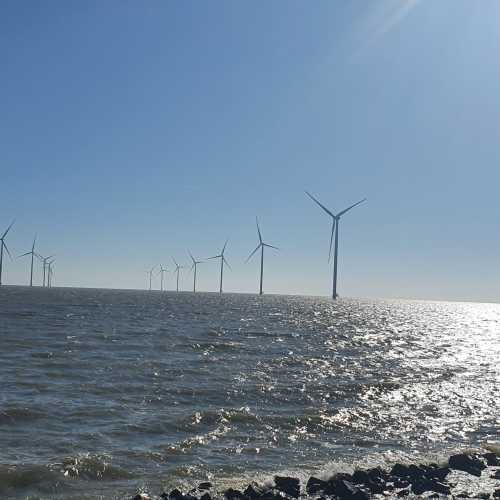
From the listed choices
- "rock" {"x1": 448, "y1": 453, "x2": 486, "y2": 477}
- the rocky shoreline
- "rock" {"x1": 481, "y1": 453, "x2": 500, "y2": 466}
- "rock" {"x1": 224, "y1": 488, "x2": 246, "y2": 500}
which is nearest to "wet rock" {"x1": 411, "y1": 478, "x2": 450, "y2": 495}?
the rocky shoreline

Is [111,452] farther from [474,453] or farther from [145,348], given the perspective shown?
[145,348]

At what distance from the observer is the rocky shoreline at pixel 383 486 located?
1398 centimetres

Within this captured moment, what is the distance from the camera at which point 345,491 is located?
1416 centimetres

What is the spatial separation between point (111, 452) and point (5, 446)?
307cm

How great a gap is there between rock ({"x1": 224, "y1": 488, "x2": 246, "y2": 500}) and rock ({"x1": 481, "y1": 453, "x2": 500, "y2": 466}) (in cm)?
841

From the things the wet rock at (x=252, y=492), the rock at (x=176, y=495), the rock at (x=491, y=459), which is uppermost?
the wet rock at (x=252, y=492)

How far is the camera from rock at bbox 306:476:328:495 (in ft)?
47.6

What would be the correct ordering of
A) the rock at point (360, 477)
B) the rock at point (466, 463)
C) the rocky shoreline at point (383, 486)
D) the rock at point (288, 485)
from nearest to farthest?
the rocky shoreline at point (383, 486), the rock at point (288, 485), the rock at point (360, 477), the rock at point (466, 463)

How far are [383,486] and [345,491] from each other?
58.1 inches

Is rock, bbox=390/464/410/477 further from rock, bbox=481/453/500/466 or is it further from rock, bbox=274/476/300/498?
rock, bbox=481/453/500/466

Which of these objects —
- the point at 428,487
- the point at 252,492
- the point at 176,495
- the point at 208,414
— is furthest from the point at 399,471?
the point at 208,414

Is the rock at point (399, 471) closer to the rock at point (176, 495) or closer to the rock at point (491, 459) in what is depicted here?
the rock at point (491, 459)

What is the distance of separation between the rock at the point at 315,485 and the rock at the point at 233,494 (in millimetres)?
1711

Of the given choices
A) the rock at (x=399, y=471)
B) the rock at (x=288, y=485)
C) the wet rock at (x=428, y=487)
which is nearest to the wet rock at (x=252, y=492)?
the rock at (x=288, y=485)
